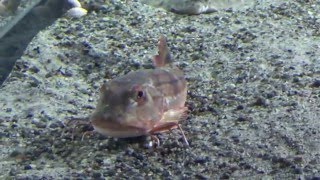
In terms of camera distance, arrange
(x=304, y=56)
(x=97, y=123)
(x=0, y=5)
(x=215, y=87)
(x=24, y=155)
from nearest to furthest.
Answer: (x=97, y=123) < (x=24, y=155) < (x=215, y=87) < (x=304, y=56) < (x=0, y=5)

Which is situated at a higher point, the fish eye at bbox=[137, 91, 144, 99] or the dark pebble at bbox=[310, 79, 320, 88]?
the fish eye at bbox=[137, 91, 144, 99]

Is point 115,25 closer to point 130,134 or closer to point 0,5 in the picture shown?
point 0,5

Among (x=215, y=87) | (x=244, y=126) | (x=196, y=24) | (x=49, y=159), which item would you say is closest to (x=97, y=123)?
(x=49, y=159)

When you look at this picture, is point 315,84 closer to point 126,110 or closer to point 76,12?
point 126,110

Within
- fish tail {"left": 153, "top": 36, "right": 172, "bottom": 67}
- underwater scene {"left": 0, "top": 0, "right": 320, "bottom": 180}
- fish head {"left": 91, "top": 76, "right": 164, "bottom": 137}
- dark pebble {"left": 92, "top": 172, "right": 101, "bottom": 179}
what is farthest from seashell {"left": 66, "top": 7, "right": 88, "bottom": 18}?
dark pebble {"left": 92, "top": 172, "right": 101, "bottom": 179}

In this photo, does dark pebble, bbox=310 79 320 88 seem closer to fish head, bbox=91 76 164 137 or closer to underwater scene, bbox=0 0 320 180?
underwater scene, bbox=0 0 320 180

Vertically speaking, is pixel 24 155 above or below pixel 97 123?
below

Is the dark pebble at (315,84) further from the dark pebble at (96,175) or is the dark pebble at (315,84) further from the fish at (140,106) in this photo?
the dark pebble at (96,175)

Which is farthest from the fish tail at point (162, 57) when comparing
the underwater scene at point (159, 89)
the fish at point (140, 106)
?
the fish at point (140, 106)
